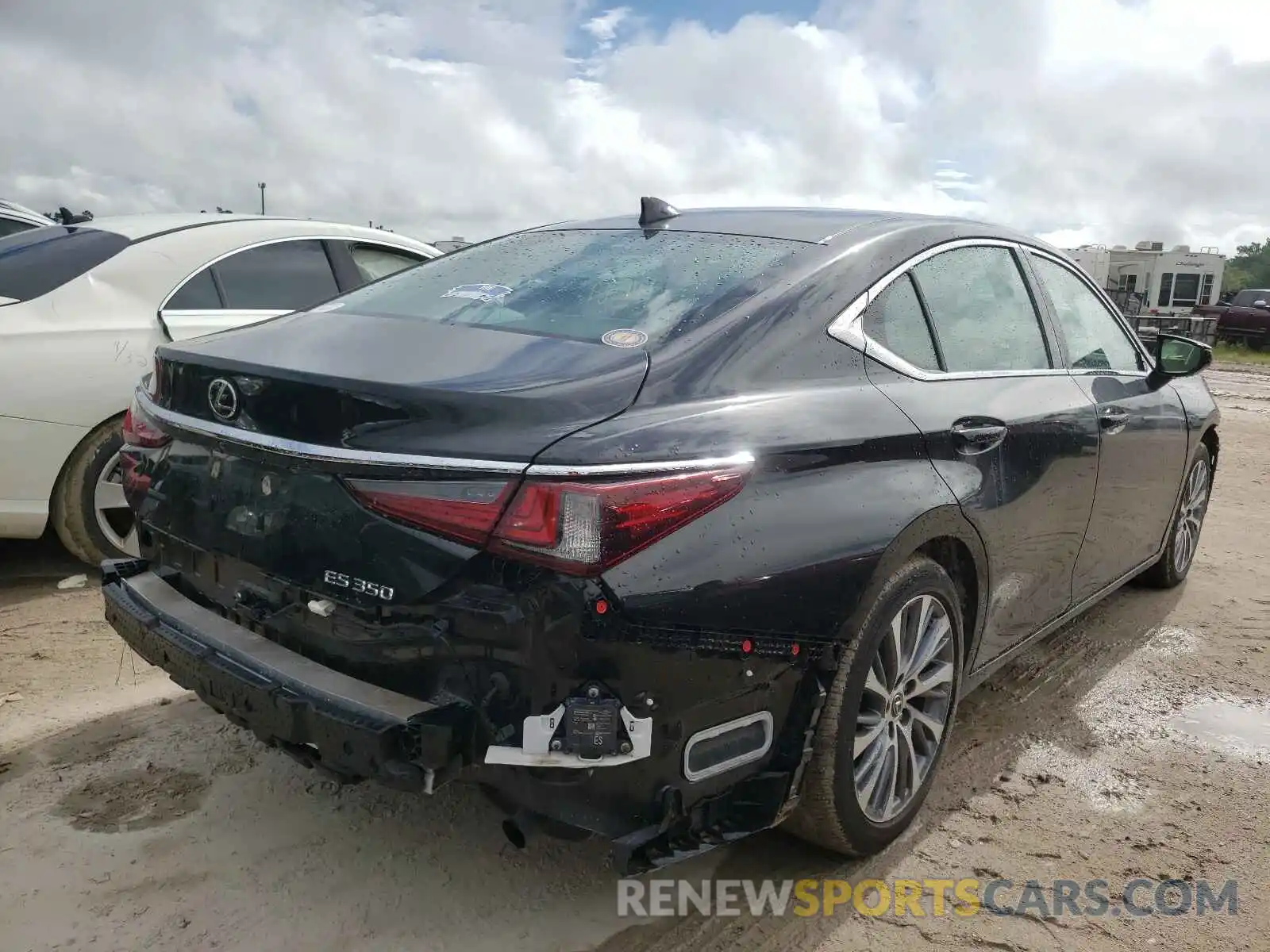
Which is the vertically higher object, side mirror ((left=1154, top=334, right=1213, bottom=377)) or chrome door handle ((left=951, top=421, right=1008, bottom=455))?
side mirror ((left=1154, top=334, right=1213, bottom=377))

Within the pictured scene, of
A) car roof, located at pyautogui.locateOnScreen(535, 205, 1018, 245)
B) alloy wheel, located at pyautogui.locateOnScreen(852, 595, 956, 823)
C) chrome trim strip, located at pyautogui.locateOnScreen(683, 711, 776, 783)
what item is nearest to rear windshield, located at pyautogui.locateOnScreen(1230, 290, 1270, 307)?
car roof, located at pyautogui.locateOnScreen(535, 205, 1018, 245)

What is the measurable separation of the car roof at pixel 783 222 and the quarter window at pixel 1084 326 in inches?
14.3

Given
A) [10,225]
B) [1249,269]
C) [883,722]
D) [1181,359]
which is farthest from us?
[1249,269]

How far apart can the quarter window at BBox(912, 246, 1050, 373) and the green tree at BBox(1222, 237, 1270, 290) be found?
69.7 metres

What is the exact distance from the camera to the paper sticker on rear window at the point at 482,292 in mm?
2684

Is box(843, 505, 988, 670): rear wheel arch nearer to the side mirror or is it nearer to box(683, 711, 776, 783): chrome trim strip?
box(683, 711, 776, 783): chrome trim strip

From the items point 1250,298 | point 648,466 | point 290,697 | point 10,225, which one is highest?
point 1250,298

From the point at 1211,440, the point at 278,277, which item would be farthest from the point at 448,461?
the point at 1211,440

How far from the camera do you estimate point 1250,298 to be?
28.0 m

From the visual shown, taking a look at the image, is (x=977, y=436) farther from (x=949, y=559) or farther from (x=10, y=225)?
(x=10, y=225)

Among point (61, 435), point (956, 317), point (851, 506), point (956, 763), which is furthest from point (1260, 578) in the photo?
point (61, 435)

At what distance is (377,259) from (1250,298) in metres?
29.3

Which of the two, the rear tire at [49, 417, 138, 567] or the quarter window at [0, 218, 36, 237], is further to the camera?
the quarter window at [0, 218, 36, 237]

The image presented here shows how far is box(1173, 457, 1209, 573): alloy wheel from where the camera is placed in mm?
4719
